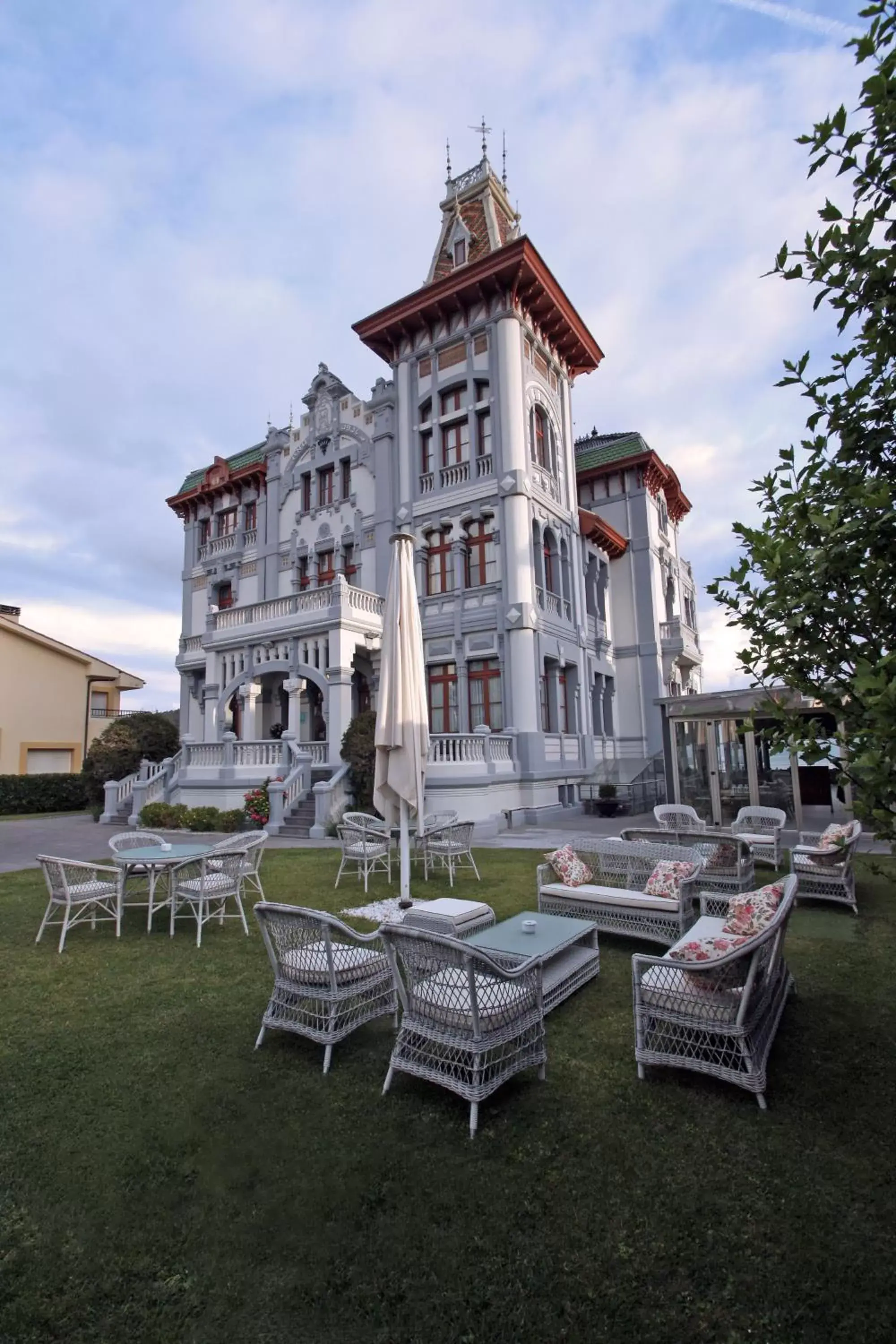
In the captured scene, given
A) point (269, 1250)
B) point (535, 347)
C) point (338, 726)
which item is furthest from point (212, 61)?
point (535, 347)

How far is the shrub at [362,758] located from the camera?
50.6 feet

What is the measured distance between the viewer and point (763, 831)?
1063 centimetres

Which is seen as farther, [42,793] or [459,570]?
[42,793]

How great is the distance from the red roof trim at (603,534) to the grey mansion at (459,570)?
0.30 feet

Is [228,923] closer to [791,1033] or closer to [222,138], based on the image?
[791,1033]

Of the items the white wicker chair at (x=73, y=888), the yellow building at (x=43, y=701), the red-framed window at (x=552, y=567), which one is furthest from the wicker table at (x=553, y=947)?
the yellow building at (x=43, y=701)

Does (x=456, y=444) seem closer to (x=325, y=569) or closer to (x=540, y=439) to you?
(x=540, y=439)

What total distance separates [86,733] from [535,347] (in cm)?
2804

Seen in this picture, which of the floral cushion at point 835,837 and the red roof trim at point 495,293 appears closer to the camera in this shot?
the floral cushion at point 835,837

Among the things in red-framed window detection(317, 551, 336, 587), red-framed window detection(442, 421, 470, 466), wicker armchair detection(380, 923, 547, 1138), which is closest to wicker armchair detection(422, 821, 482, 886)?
wicker armchair detection(380, 923, 547, 1138)

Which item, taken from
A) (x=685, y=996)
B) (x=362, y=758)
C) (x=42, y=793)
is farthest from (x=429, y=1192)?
(x=42, y=793)

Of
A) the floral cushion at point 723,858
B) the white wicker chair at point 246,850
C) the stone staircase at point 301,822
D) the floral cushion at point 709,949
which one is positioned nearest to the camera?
the floral cushion at point 709,949

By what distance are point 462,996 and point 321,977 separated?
3.72 feet

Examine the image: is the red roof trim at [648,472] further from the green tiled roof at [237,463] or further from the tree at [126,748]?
the tree at [126,748]
